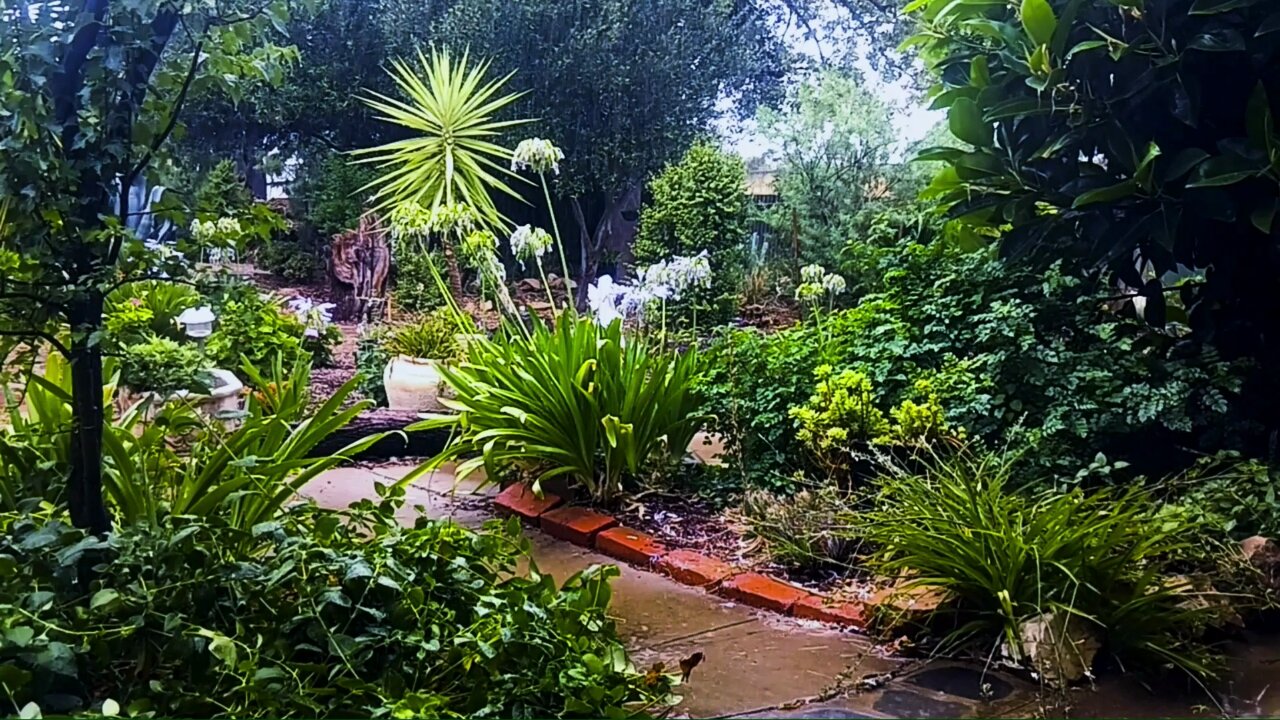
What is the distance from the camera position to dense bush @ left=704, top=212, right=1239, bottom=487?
2.16 metres

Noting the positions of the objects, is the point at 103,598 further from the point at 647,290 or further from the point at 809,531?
the point at 647,290

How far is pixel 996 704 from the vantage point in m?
1.51

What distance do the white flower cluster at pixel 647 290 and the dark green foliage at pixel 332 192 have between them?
8.99 ft

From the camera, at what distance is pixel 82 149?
1295 millimetres

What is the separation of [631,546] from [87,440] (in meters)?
1.25

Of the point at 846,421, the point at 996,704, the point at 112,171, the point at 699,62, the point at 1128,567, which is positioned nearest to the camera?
the point at 112,171

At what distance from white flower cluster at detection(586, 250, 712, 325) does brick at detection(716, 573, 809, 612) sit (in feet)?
4.10

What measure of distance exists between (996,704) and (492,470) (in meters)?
1.50

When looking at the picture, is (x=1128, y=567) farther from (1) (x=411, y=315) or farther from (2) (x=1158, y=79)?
(1) (x=411, y=315)

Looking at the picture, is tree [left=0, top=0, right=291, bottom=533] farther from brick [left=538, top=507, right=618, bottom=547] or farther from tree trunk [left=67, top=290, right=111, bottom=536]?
brick [left=538, top=507, right=618, bottom=547]

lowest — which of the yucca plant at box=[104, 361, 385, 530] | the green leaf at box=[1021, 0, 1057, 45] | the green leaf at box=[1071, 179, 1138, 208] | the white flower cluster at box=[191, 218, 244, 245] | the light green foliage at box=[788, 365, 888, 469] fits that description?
the yucca plant at box=[104, 361, 385, 530]

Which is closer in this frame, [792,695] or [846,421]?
[792,695]

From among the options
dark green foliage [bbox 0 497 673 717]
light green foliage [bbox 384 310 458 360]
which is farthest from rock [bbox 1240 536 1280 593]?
light green foliage [bbox 384 310 458 360]

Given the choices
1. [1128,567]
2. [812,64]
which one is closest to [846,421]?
[1128,567]
